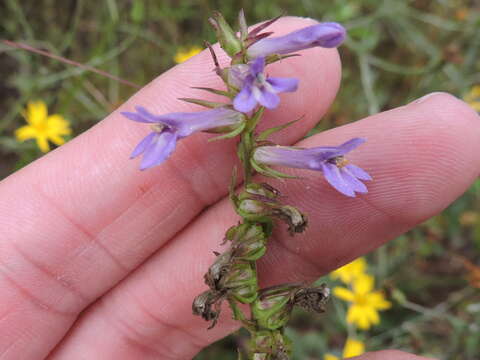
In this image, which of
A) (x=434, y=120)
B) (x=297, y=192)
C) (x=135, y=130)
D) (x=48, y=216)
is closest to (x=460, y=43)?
(x=434, y=120)

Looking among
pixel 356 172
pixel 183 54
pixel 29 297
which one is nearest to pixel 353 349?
pixel 356 172

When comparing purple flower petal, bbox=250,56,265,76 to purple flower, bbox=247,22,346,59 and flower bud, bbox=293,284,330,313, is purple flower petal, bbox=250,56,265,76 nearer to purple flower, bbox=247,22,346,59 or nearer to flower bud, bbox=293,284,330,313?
purple flower, bbox=247,22,346,59

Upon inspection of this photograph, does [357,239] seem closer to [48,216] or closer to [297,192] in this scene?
[297,192]

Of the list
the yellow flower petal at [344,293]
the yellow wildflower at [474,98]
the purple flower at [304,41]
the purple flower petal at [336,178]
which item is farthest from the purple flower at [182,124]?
the yellow wildflower at [474,98]

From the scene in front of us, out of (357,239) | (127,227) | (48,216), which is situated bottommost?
(357,239)

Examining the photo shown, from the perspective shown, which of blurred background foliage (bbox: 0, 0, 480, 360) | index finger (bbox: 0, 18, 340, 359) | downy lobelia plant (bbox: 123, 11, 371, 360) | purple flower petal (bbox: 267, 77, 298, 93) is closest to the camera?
purple flower petal (bbox: 267, 77, 298, 93)

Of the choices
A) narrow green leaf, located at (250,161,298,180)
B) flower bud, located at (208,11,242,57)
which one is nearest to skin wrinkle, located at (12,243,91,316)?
narrow green leaf, located at (250,161,298,180)
